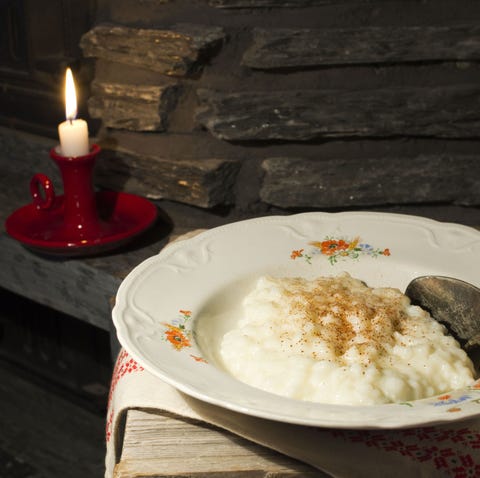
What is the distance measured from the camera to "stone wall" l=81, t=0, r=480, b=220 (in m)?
1.49

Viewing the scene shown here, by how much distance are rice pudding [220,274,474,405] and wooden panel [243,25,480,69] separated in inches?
23.0

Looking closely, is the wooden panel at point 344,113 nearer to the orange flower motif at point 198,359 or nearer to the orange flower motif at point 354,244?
the orange flower motif at point 354,244

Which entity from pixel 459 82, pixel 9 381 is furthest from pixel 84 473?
pixel 459 82

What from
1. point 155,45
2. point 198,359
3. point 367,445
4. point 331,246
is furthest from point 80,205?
point 367,445

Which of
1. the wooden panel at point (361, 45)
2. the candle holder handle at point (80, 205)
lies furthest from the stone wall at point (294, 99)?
the candle holder handle at point (80, 205)

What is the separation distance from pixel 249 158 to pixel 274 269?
1.70 feet

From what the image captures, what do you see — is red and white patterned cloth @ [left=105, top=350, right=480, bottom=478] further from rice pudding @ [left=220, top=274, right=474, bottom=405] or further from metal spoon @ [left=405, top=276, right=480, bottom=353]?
metal spoon @ [left=405, top=276, right=480, bottom=353]

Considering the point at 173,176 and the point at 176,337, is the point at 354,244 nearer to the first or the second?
the point at 176,337

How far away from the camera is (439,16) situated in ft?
4.85

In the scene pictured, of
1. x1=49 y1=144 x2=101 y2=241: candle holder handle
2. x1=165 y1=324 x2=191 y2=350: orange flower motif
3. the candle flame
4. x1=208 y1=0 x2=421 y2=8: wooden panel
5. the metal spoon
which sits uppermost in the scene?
x1=208 y1=0 x2=421 y2=8: wooden panel

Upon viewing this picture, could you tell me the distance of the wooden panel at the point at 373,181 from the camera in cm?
158

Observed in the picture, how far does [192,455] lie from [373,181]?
866 millimetres

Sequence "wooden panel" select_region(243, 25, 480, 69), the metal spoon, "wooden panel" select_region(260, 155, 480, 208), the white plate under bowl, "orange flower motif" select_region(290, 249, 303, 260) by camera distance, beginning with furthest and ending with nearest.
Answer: "wooden panel" select_region(260, 155, 480, 208)
"wooden panel" select_region(243, 25, 480, 69)
"orange flower motif" select_region(290, 249, 303, 260)
the metal spoon
the white plate under bowl

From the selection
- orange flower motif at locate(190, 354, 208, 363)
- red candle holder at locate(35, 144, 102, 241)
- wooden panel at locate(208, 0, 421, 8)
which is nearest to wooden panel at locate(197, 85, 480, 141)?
wooden panel at locate(208, 0, 421, 8)
